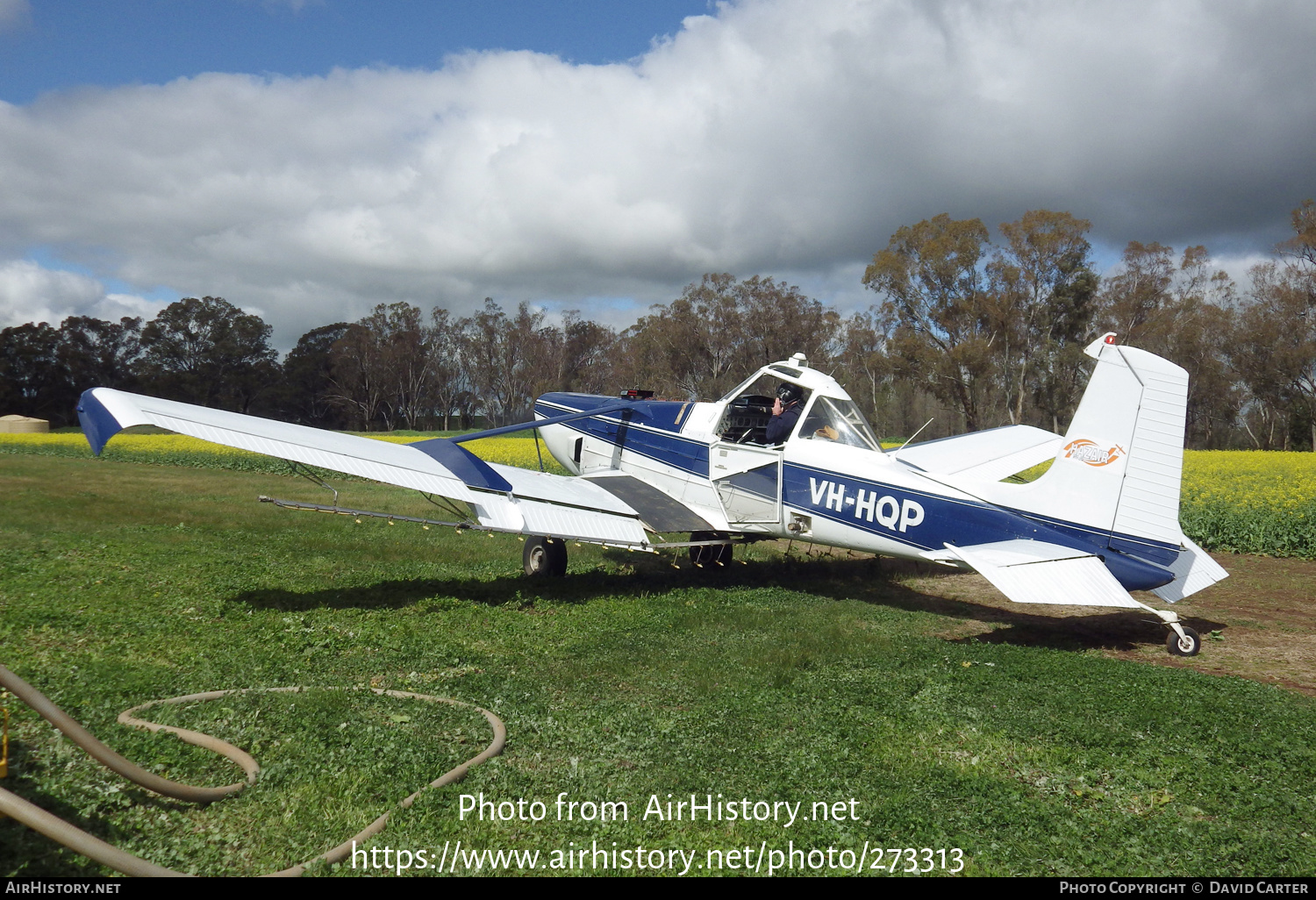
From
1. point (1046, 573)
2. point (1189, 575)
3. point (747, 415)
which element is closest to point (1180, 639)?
point (1189, 575)

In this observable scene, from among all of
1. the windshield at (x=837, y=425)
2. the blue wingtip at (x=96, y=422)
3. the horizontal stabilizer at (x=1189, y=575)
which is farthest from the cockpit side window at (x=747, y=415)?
the blue wingtip at (x=96, y=422)

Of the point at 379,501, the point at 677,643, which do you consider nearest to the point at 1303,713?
the point at 677,643

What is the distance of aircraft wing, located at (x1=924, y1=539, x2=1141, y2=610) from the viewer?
638cm

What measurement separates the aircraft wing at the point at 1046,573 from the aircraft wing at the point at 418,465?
3.93m

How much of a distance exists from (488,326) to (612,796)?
227ft

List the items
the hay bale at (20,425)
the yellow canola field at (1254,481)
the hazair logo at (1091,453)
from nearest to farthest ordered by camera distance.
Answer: the hazair logo at (1091,453), the yellow canola field at (1254,481), the hay bale at (20,425)

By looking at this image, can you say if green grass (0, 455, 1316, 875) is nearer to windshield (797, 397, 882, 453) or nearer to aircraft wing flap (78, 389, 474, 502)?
aircraft wing flap (78, 389, 474, 502)

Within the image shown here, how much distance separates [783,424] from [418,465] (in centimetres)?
432

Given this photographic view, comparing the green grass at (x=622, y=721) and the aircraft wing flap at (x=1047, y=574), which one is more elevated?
the aircraft wing flap at (x=1047, y=574)

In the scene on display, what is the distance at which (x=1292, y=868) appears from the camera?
3379 mm

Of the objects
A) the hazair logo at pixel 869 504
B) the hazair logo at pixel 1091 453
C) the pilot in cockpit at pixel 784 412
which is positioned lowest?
the hazair logo at pixel 869 504

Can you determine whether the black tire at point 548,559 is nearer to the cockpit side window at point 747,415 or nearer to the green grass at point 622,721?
the green grass at point 622,721

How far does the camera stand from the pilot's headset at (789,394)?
369 inches
